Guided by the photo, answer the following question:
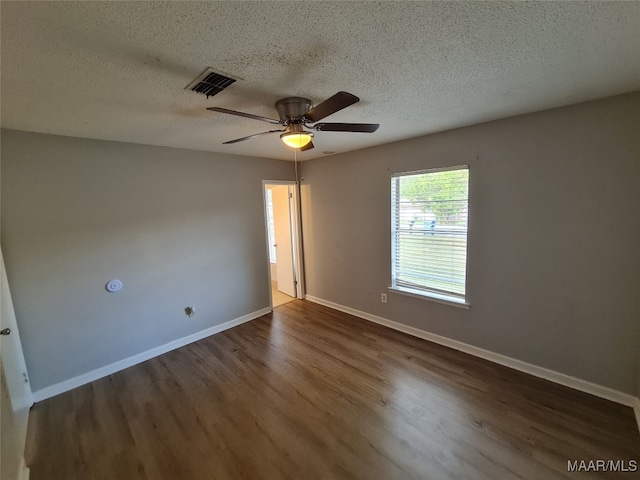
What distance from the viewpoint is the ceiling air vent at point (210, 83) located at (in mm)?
1516

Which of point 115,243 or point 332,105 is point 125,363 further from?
point 332,105

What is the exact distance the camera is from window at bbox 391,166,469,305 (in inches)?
115

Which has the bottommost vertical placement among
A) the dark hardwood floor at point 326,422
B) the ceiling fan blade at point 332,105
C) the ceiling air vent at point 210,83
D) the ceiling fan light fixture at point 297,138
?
the dark hardwood floor at point 326,422

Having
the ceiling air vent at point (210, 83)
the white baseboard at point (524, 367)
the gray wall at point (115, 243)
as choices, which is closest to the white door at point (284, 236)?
the gray wall at point (115, 243)

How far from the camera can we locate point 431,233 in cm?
315

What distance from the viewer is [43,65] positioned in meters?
1.35

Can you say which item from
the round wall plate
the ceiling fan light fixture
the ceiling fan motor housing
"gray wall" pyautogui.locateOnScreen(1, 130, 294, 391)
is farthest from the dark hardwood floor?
the ceiling fan motor housing

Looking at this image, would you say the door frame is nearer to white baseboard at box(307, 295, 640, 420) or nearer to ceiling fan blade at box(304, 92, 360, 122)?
white baseboard at box(307, 295, 640, 420)

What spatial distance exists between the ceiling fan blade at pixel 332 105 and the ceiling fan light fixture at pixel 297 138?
17 cm

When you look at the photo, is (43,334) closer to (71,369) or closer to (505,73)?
(71,369)

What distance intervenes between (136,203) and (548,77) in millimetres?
3797

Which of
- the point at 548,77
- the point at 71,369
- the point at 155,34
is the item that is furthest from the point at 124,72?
the point at 71,369

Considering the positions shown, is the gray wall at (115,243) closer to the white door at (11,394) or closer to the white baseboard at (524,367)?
the white door at (11,394)

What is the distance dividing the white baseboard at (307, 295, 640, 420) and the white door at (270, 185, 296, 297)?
174cm
